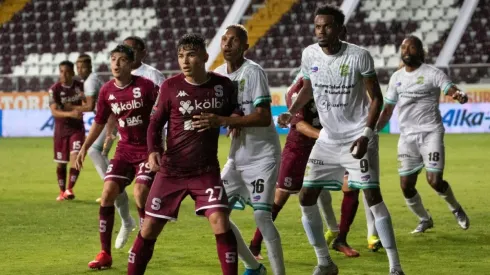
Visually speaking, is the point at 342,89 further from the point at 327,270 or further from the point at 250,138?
the point at 327,270

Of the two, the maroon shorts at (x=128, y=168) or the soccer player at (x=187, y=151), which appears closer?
the soccer player at (x=187, y=151)

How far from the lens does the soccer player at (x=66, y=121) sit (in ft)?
51.7

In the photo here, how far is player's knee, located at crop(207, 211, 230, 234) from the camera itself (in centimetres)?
716

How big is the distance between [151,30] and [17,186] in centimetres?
1964

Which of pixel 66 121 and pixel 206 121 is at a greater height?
pixel 206 121

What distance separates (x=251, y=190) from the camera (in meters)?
8.35

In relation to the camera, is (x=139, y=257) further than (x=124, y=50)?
No

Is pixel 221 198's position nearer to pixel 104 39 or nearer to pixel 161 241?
pixel 161 241

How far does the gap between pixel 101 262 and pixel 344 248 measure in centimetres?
231

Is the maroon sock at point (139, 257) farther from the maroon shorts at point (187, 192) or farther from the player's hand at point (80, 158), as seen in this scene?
the player's hand at point (80, 158)

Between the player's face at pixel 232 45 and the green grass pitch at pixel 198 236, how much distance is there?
1852mm

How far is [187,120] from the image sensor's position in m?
7.22

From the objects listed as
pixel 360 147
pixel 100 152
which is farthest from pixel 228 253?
pixel 100 152

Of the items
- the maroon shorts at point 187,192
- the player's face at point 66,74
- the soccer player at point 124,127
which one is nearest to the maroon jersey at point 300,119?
the soccer player at point 124,127
